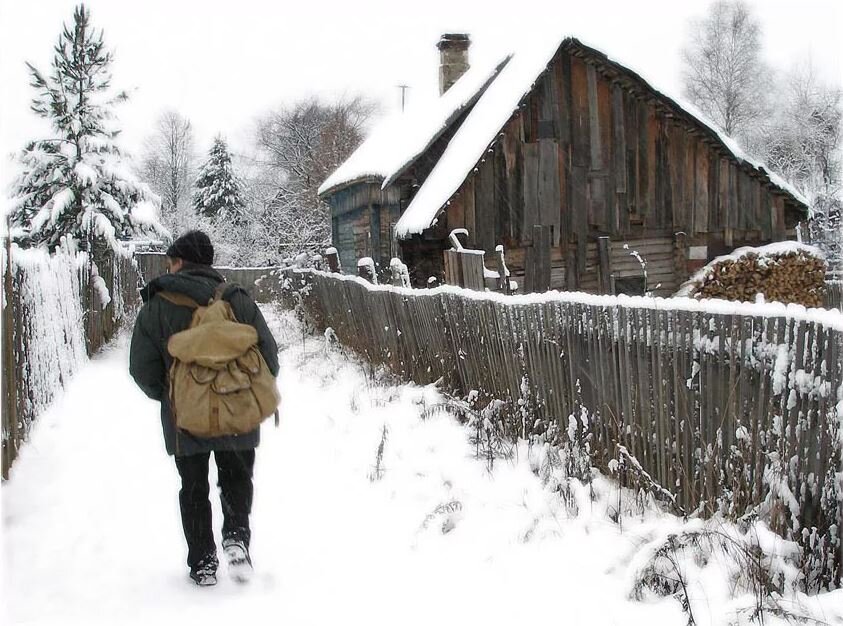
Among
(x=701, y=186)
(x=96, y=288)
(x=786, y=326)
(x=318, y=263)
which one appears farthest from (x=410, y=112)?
(x=786, y=326)

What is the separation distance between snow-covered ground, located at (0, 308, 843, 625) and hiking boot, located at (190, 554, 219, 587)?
0.21 ft

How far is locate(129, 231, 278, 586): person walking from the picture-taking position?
11.2 feet

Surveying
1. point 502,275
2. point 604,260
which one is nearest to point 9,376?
point 502,275

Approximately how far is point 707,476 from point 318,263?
11985 mm

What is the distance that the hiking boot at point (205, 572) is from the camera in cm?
339

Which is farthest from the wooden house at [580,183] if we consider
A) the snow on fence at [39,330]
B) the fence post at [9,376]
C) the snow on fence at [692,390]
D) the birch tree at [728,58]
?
the fence post at [9,376]

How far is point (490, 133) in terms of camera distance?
11.5 m

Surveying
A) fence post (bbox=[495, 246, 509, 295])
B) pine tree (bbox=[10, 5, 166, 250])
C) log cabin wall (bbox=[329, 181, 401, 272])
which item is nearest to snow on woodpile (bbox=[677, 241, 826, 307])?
fence post (bbox=[495, 246, 509, 295])

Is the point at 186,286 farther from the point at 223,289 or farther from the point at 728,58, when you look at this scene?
the point at 728,58

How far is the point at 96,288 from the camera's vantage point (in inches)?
372

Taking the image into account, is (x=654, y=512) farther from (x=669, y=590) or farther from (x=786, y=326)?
(x=786, y=326)

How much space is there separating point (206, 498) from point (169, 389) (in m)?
0.55

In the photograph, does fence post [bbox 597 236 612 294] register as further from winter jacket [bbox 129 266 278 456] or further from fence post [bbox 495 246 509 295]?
winter jacket [bbox 129 266 278 456]

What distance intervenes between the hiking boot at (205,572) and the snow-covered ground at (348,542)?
0.06m
